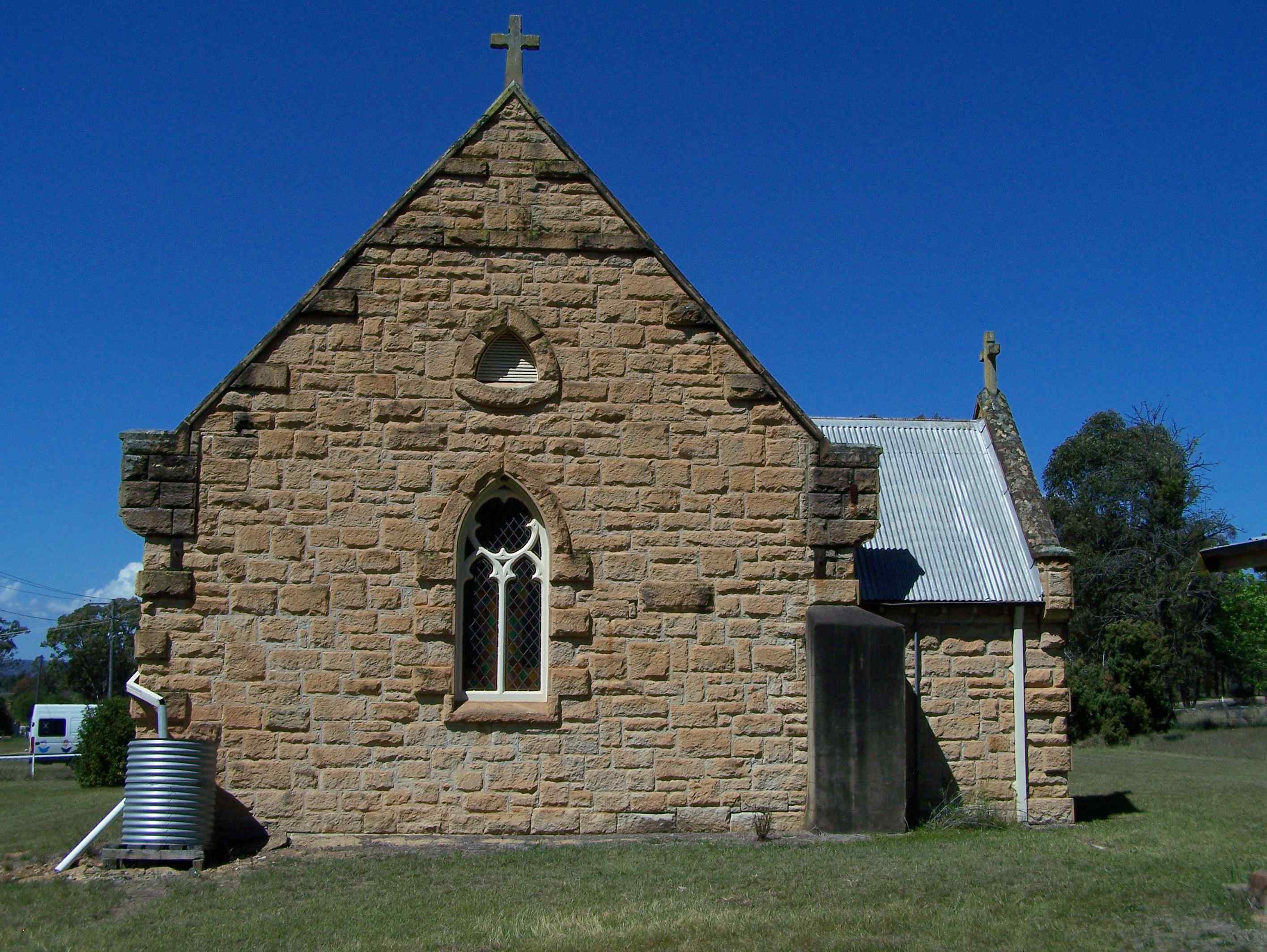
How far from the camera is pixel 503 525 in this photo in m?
12.6

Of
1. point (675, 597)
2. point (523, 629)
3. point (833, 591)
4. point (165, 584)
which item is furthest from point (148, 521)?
point (833, 591)

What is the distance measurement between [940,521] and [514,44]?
7.69 m

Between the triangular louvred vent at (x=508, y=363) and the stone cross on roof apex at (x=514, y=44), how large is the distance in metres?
3.07

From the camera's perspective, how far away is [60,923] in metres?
8.53

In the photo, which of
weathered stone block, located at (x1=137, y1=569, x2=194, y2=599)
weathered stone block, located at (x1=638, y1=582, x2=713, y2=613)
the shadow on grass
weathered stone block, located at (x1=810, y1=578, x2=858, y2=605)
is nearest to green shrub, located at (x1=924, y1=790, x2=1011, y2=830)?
the shadow on grass

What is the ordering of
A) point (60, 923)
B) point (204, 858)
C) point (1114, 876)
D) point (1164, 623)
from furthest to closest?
point (1164, 623) → point (204, 858) → point (1114, 876) → point (60, 923)

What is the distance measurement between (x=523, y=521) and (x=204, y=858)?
174 inches

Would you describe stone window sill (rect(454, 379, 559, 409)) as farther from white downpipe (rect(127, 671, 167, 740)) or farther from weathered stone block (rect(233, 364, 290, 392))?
white downpipe (rect(127, 671, 167, 740))

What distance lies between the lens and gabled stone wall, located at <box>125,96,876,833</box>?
11.9 m

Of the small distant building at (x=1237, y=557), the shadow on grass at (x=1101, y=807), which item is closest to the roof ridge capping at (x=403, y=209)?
the shadow on grass at (x=1101, y=807)

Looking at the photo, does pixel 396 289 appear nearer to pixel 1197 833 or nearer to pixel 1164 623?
pixel 1197 833

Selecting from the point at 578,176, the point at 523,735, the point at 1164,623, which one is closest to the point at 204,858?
the point at 523,735

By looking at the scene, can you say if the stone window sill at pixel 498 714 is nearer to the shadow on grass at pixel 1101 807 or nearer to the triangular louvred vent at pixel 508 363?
the triangular louvred vent at pixel 508 363

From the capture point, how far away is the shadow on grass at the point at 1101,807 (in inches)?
561
